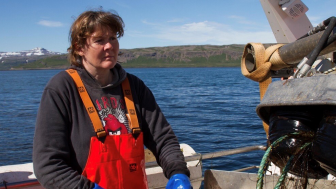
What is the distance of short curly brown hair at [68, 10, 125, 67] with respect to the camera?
2080mm

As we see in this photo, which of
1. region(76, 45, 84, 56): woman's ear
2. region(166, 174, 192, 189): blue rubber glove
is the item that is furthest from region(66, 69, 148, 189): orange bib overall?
region(166, 174, 192, 189): blue rubber glove

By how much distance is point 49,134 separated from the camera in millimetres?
1929

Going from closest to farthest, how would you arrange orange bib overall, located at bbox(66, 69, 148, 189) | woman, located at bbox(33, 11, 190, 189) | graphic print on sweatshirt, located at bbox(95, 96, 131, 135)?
woman, located at bbox(33, 11, 190, 189) < orange bib overall, located at bbox(66, 69, 148, 189) < graphic print on sweatshirt, located at bbox(95, 96, 131, 135)

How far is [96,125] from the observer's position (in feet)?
6.79

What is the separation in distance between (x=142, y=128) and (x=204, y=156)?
5.39 feet

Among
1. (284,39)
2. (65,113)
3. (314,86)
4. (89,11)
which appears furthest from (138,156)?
(284,39)

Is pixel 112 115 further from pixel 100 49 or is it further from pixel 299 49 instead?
pixel 299 49

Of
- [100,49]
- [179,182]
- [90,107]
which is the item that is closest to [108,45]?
[100,49]

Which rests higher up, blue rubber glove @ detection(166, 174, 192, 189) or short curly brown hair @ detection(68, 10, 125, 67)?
short curly brown hair @ detection(68, 10, 125, 67)

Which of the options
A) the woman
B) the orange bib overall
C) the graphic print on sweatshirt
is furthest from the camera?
the graphic print on sweatshirt

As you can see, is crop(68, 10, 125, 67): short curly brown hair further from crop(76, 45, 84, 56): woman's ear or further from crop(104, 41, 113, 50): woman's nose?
crop(104, 41, 113, 50): woman's nose

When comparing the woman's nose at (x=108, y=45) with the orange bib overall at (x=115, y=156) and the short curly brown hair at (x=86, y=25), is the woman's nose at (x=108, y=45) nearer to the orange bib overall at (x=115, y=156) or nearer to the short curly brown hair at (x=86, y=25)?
the short curly brown hair at (x=86, y=25)

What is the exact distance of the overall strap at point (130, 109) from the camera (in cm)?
222

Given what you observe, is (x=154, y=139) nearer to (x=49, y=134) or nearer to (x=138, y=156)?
(x=138, y=156)
